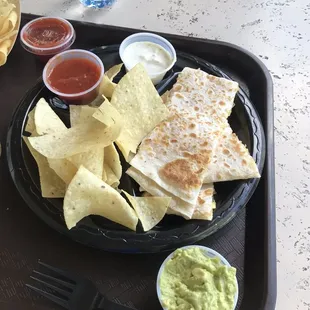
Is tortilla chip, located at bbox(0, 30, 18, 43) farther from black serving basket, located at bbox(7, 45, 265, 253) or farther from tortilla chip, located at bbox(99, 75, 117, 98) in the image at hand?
tortilla chip, located at bbox(99, 75, 117, 98)

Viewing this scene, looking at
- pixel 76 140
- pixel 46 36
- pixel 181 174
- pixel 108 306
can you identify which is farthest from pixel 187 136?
pixel 46 36

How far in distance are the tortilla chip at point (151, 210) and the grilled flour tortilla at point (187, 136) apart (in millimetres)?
64

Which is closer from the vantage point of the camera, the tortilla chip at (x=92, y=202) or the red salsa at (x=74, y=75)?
the tortilla chip at (x=92, y=202)

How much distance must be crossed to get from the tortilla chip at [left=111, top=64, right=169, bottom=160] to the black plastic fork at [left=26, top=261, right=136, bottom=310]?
48 cm

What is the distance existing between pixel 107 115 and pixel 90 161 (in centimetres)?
15

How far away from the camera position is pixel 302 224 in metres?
1.44

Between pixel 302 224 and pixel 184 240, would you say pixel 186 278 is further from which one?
pixel 302 224

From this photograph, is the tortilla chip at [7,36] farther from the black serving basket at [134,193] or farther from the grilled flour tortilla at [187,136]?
the grilled flour tortilla at [187,136]

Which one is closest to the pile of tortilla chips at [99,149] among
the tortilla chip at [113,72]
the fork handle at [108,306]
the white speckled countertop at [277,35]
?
the tortilla chip at [113,72]

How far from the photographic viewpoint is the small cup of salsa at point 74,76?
156 centimetres

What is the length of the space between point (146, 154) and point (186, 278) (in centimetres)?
42

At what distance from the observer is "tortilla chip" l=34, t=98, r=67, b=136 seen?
1403 mm

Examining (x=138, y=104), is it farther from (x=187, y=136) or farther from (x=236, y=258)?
(x=236, y=258)

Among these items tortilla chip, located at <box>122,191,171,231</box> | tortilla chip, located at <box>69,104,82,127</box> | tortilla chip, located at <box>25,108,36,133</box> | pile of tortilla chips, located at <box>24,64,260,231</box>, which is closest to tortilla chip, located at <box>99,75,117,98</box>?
pile of tortilla chips, located at <box>24,64,260,231</box>
